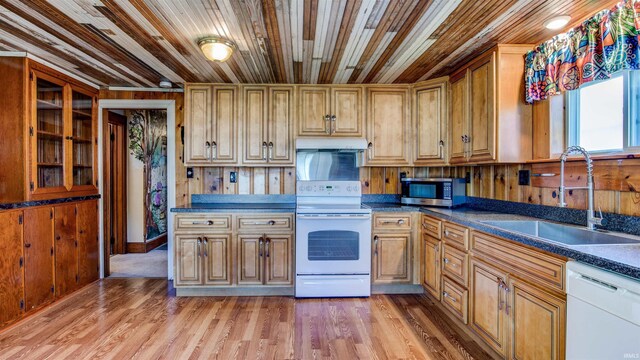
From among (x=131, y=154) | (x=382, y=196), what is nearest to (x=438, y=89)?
(x=382, y=196)

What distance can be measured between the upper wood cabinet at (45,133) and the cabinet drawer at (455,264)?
3.48m

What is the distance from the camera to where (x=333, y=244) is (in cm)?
306

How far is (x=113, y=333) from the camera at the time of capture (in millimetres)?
2365

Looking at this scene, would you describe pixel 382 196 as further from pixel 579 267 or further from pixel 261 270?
pixel 579 267

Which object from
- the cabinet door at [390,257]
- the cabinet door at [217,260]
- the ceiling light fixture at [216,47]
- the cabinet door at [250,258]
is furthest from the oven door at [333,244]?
the ceiling light fixture at [216,47]

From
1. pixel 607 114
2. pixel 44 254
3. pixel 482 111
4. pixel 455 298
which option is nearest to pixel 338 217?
pixel 455 298

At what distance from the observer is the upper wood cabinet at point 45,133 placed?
2.65m

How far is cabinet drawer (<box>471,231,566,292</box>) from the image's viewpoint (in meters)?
1.51

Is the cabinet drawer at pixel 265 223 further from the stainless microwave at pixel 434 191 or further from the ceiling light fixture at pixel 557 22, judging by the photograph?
the ceiling light fixture at pixel 557 22

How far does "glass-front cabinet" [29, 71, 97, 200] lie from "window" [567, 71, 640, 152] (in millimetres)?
4201

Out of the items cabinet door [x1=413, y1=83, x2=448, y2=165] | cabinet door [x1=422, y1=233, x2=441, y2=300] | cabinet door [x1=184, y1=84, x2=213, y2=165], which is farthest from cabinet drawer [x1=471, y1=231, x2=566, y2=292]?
cabinet door [x1=184, y1=84, x2=213, y2=165]

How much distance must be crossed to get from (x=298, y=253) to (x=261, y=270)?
403 millimetres

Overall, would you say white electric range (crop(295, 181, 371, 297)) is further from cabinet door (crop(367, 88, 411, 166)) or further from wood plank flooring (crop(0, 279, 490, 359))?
cabinet door (crop(367, 88, 411, 166))

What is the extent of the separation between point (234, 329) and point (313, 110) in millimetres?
2183
